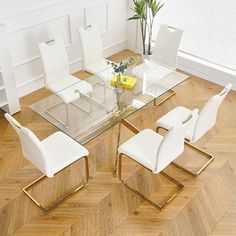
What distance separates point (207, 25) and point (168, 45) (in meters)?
0.87

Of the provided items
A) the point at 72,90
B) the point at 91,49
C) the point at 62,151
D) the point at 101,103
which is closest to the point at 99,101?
the point at 101,103

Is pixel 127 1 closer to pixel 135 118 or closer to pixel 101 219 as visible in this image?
pixel 135 118

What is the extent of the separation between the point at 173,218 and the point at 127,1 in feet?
12.2

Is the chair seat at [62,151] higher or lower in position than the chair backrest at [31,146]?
lower

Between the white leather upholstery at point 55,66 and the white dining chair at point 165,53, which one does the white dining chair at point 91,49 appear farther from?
the white dining chair at point 165,53

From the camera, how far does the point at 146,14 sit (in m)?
4.96

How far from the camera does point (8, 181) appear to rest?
324cm

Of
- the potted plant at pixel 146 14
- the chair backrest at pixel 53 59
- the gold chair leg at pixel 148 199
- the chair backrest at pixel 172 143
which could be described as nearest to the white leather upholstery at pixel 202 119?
the chair backrest at pixel 172 143

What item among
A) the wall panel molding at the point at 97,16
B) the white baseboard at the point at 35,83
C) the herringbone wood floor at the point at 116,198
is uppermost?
the wall panel molding at the point at 97,16

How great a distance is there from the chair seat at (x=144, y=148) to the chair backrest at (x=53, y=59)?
143cm

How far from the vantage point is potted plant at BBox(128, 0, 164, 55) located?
4.62 meters

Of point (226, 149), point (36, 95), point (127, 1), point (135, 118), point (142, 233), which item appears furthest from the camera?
point (127, 1)

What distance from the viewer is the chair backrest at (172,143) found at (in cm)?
252

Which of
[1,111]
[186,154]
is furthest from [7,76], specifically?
[186,154]
